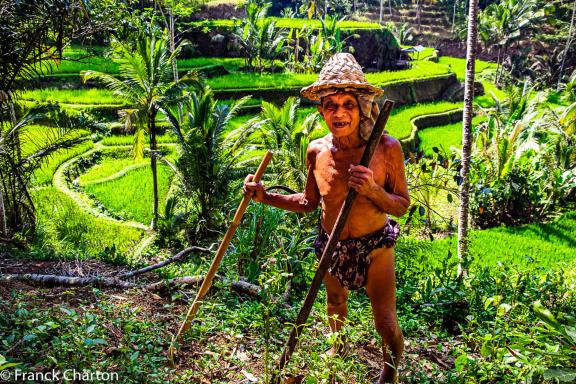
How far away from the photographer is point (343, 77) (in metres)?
1.98

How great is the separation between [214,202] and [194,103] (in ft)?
4.26

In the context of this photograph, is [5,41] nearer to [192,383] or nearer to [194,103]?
[194,103]

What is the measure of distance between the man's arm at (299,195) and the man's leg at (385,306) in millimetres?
375

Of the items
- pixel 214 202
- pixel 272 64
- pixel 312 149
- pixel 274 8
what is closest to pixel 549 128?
pixel 214 202

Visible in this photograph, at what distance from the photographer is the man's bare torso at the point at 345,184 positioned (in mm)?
2094

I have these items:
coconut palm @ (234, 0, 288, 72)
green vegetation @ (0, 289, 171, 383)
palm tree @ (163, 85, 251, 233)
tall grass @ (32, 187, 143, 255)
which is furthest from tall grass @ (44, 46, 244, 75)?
green vegetation @ (0, 289, 171, 383)

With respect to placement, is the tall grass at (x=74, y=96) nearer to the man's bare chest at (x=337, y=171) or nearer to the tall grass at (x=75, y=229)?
the tall grass at (x=75, y=229)

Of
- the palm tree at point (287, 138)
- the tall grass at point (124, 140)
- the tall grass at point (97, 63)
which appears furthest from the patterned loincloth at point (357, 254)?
the tall grass at point (97, 63)

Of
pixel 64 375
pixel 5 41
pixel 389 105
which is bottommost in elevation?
pixel 64 375

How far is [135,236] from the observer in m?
6.64

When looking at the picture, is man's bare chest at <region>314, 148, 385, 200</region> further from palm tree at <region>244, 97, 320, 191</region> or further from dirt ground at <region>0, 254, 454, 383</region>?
palm tree at <region>244, 97, 320, 191</region>

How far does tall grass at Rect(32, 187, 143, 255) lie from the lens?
5.71m

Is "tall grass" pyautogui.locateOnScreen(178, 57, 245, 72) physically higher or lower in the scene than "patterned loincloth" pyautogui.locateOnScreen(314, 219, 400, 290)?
higher

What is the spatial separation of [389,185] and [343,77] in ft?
1.56
